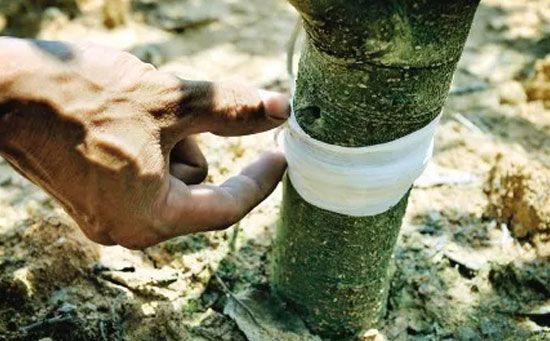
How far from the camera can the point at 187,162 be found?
1.70 m

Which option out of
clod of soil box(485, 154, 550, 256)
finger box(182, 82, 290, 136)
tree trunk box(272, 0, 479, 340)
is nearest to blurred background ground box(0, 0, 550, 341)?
clod of soil box(485, 154, 550, 256)

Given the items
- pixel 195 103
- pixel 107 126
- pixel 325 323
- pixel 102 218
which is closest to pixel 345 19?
pixel 195 103

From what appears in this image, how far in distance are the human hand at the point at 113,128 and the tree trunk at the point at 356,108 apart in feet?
0.58

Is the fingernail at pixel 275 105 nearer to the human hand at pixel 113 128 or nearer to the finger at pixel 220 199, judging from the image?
the human hand at pixel 113 128

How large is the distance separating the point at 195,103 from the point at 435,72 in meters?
0.54

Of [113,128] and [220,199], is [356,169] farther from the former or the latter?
[113,128]

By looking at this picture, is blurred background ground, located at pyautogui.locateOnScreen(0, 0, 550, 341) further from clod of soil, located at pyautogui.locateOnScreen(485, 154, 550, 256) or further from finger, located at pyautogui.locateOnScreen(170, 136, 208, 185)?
finger, located at pyautogui.locateOnScreen(170, 136, 208, 185)

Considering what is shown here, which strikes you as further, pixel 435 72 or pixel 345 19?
pixel 435 72

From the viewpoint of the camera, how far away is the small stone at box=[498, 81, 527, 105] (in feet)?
9.70

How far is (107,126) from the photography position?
1.33 meters

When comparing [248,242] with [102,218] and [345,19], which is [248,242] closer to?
[102,218]

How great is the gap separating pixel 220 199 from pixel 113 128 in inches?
12.4

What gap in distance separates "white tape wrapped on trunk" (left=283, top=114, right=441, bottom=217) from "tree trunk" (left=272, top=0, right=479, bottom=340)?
0.08ft

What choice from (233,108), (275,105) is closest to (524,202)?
(275,105)
